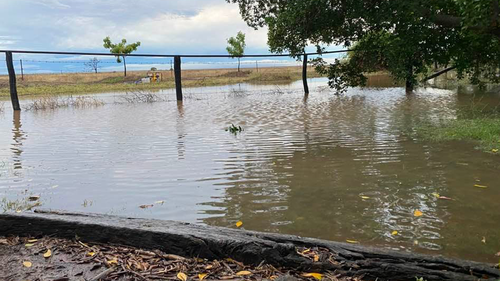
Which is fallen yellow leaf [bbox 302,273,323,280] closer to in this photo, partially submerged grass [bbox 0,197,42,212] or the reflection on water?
partially submerged grass [bbox 0,197,42,212]

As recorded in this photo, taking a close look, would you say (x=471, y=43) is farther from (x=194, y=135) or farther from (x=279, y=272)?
(x=279, y=272)

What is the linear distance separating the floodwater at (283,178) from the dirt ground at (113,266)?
102 cm

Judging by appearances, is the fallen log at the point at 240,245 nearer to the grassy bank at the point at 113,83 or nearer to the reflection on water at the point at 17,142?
the reflection on water at the point at 17,142

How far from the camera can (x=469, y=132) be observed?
692 centimetres

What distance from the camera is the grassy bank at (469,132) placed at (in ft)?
20.3

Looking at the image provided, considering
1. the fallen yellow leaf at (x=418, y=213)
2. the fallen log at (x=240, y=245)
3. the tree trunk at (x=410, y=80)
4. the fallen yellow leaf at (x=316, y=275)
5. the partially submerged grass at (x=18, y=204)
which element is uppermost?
the tree trunk at (x=410, y=80)

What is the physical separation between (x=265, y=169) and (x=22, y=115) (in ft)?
32.5

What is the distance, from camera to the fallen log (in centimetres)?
234

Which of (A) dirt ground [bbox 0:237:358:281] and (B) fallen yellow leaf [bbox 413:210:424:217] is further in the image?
(B) fallen yellow leaf [bbox 413:210:424:217]

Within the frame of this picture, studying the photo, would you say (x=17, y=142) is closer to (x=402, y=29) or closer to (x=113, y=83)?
(x=402, y=29)

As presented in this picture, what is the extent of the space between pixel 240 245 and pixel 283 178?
2408 millimetres

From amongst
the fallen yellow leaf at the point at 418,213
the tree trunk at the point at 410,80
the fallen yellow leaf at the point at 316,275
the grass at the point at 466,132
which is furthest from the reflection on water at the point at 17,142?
the tree trunk at the point at 410,80

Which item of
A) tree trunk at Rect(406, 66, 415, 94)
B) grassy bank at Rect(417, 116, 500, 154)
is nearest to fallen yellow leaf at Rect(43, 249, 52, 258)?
grassy bank at Rect(417, 116, 500, 154)

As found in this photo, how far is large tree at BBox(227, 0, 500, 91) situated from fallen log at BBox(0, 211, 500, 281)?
4.68m
